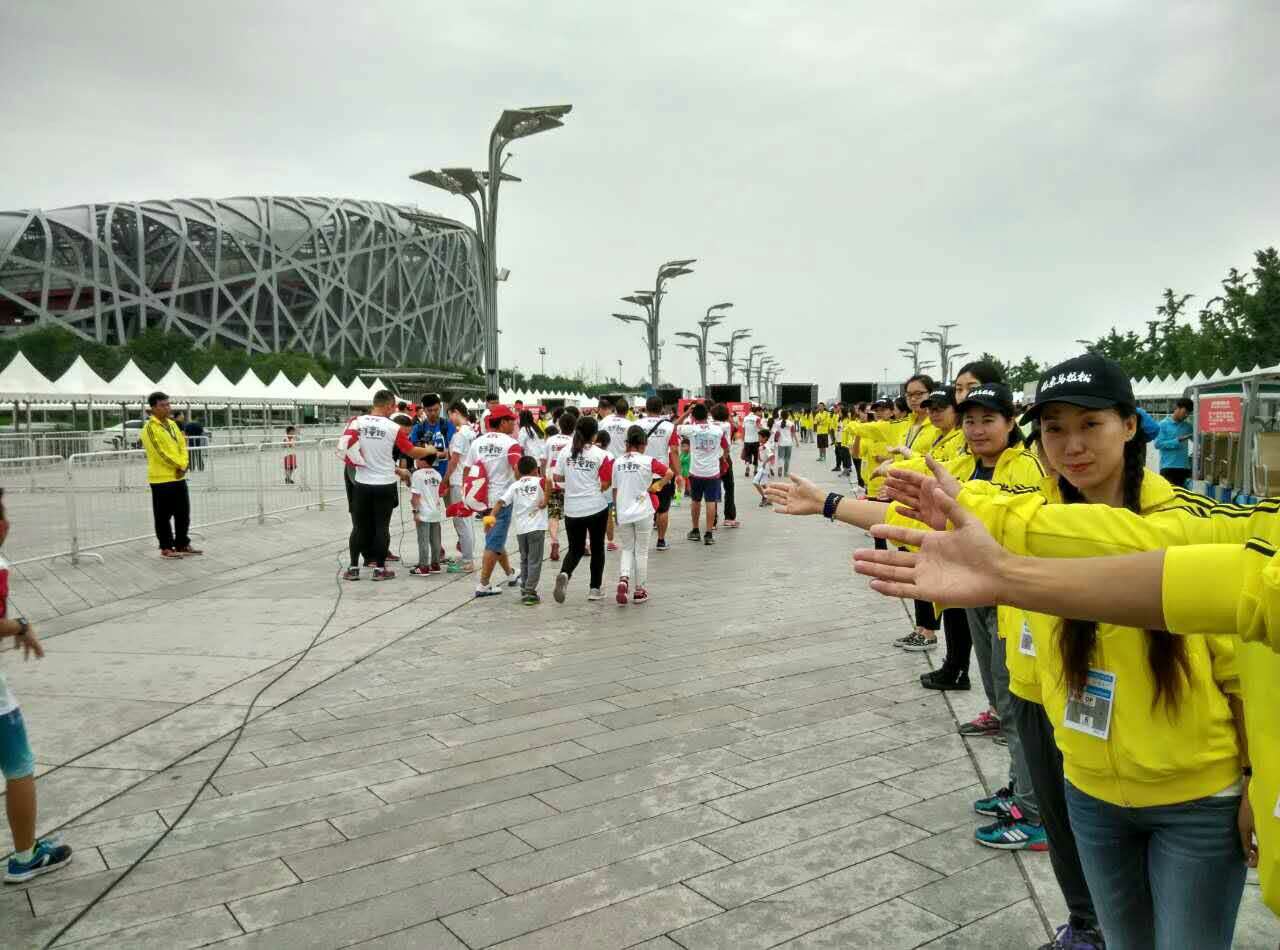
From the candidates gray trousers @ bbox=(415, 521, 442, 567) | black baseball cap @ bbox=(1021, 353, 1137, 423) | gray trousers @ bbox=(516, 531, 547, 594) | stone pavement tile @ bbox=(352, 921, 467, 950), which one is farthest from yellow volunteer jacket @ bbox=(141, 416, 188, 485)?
black baseball cap @ bbox=(1021, 353, 1137, 423)

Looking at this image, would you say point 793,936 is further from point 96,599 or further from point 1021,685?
point 96,599

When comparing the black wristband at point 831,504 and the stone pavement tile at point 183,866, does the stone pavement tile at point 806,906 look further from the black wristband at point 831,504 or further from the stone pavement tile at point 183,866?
the stone pavement tile at point 183,866

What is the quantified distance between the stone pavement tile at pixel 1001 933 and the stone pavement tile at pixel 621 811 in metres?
1.29

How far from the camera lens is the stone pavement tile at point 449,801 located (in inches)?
149

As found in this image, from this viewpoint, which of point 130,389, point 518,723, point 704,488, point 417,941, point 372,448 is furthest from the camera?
point 130,389

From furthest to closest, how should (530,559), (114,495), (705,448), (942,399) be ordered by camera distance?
(705,448) → (114,495) → (530,559) → (942,399)

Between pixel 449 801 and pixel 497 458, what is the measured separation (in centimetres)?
506

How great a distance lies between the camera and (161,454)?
1043 cm

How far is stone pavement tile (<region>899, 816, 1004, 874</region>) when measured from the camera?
3.39 metres

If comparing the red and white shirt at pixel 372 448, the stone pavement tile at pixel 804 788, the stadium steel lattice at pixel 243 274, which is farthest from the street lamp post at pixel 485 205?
the stadium steel lattice at pixel 243 274

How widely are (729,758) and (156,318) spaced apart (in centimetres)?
9062

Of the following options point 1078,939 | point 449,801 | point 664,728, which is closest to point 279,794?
point 449,801

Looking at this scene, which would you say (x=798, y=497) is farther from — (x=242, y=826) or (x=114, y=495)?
(x=114, y=495)

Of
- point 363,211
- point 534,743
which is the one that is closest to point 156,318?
point 363,211
